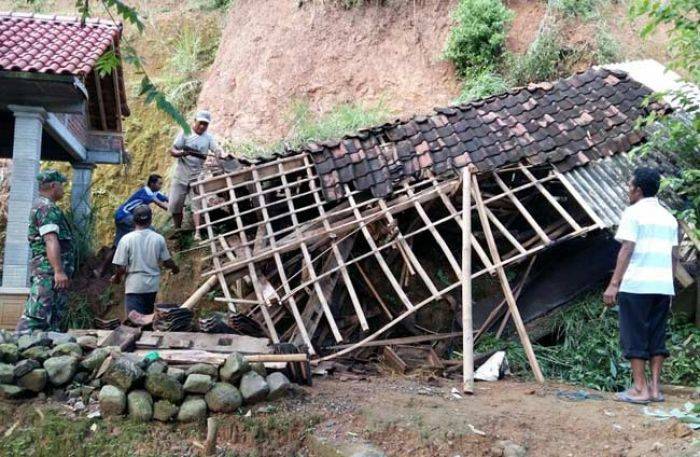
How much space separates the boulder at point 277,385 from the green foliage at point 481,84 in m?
7.02

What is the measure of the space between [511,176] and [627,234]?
8.85 ft

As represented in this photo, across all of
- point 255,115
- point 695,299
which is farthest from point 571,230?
point 255,115

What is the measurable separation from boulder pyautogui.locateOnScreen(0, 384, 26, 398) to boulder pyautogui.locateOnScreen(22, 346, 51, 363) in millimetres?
250

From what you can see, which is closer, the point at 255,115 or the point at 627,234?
the point at 627,234

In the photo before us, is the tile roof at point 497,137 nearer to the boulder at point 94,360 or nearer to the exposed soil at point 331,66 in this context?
the boulder at point 94,360

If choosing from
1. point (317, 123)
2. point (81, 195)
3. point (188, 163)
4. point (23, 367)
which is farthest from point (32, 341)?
point (317, 123)

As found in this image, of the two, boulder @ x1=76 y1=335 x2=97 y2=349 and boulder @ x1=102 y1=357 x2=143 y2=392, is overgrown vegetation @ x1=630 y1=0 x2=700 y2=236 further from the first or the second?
boulder @ x1=76 y1=335 x2=97 y2=349

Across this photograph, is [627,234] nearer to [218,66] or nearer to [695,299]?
[695,299]

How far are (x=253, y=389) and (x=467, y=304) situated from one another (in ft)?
6.42

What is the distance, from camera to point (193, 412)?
4.51 meters

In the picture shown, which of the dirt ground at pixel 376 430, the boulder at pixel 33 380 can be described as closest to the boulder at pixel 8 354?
the boulder at pixel 33 380

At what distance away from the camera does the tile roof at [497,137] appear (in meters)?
7.18

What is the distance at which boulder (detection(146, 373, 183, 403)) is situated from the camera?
4574 mm

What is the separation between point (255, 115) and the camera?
40.4ft
